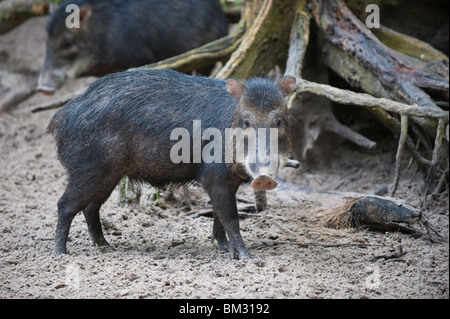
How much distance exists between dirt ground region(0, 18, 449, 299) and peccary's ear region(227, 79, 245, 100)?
43.0 inches

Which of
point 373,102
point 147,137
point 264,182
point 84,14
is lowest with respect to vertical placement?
point 264,182

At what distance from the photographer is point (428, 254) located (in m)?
3.95

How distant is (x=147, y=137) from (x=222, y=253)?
0.96 m

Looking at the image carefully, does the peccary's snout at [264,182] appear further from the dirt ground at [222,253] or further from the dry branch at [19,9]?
the dry branch at [19,9]

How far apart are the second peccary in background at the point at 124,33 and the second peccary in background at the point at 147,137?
307 centimetres

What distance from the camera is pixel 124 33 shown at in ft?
23.4

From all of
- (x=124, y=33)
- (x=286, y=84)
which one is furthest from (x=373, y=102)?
(x=124, y=33)

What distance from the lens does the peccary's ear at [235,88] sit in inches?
153

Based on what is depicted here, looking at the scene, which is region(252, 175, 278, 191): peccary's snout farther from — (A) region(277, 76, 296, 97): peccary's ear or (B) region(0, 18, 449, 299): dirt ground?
(A) region(277, 76, 296, 97): peccary's ear

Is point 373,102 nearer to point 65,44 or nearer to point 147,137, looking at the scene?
point 147,137
